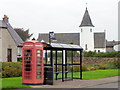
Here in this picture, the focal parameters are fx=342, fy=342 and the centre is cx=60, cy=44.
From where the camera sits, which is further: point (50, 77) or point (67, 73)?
point (67, 73)

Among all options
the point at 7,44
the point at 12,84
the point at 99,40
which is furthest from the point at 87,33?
the point at 12,84

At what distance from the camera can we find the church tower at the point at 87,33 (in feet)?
330

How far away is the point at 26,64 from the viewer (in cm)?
1953

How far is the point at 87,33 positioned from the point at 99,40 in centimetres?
859

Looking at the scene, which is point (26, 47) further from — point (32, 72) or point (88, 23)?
point (88, 23)

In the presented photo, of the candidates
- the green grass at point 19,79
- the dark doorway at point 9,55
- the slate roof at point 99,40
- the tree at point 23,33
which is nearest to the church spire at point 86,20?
the slate roof at point 99,40

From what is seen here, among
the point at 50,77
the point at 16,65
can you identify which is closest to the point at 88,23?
the point at 16,65

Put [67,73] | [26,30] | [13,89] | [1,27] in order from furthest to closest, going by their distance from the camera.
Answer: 1. [26,30]
2. [1,27]
3. [67,73]
4. [13,89]

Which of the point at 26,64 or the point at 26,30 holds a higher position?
the point at 26,30

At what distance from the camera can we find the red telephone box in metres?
19.4

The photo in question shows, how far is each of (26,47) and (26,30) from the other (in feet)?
255

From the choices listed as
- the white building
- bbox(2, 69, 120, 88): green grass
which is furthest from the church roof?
bbox(2, 69, 120, 88): green grass

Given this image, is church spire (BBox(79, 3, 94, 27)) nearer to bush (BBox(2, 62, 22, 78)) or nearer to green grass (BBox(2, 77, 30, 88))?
bush (BBox(2, 62, 22, 78))

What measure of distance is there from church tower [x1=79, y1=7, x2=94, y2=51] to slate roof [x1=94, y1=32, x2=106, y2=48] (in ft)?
17.1
